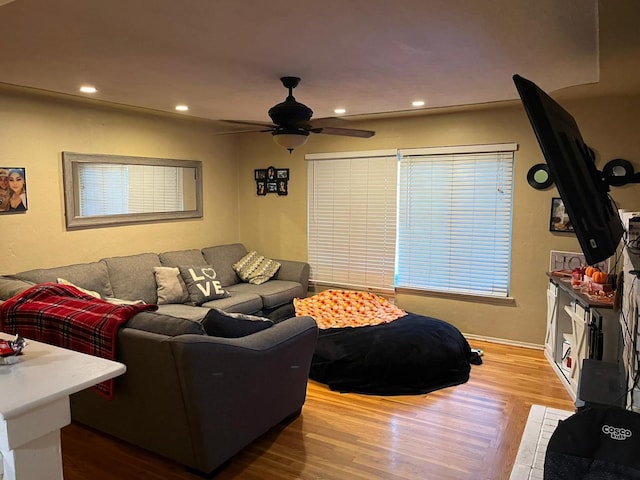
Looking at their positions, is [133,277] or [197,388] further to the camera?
[133,277]

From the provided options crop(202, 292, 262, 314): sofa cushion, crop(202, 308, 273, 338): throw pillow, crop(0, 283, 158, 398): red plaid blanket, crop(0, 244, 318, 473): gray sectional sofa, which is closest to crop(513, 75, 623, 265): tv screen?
crop(0, 244, 318, 473): gray sectional sofa

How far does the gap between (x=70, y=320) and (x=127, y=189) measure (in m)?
2.60

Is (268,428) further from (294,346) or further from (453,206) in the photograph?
(453,206)

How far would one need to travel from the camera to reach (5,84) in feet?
12.2

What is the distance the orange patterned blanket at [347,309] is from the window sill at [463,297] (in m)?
0.30

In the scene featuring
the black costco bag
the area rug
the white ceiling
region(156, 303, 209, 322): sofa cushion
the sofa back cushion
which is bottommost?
the area rug

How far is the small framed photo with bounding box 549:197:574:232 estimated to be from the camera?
446 centimetres

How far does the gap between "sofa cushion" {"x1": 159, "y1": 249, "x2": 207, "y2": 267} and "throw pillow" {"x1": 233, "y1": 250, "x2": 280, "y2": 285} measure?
0.49 metres

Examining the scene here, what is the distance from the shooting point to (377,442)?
2.95 meters

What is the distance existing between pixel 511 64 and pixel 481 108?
5.71ft

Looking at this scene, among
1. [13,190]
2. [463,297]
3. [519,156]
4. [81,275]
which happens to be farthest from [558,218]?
[13,190]

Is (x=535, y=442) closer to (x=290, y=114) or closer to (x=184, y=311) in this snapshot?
(x=290, y=114)

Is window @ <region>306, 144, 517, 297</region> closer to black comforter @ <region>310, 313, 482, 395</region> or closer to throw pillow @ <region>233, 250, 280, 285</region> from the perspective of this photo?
A: throw pillow @ <region>233, 250, 280, 285</region>

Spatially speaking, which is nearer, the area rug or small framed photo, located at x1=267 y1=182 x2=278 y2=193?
the area rug
